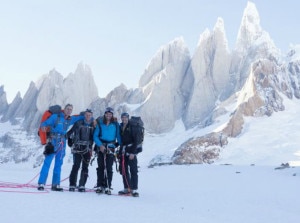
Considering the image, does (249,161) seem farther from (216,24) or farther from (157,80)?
(216,24)

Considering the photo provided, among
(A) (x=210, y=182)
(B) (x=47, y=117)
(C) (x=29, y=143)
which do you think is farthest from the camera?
(C) (x=29, y=143)

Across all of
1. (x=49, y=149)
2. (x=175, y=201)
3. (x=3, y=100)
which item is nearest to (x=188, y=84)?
(x=3, y=100)

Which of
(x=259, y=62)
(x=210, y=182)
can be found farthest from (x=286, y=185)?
(x=259, y=62)

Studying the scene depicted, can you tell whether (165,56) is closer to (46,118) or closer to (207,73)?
(207,73)

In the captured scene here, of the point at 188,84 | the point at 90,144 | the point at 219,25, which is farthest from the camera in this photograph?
the point at 219,25

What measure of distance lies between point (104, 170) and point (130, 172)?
859 mm

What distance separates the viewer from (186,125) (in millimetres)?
115000

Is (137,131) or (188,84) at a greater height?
(188,84)

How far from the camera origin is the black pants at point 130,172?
10586 mm

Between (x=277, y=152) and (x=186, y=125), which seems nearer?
(x=277, y=152)

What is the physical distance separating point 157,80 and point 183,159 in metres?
58.9

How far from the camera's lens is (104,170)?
10.3 m

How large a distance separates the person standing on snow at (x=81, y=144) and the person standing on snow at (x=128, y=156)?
Result: 0.94 m

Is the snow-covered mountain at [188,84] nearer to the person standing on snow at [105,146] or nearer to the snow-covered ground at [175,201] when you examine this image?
the snow-covered ground at [175,201]
